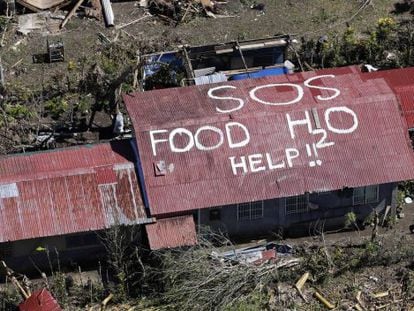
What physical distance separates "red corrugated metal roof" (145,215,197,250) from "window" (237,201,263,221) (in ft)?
6.49

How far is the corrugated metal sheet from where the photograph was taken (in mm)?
30750

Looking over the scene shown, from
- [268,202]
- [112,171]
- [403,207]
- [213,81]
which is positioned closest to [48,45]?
[213,81]

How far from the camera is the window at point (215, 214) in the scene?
32.2 meters

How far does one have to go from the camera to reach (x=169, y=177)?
31625 mm

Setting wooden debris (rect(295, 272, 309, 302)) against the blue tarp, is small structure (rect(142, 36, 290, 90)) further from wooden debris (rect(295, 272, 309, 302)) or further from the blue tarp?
→ wooden debris (rect(295, 272, 309, 302))

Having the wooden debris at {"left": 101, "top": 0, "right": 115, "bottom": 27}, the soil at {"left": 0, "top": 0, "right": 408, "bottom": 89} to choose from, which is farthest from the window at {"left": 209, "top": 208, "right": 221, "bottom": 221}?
the wooden debris at {"left": 101, "top": 0, "right": 115, "bottom": 27}

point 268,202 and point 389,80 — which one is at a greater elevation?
point 389,80

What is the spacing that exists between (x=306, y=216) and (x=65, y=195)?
28.2ft

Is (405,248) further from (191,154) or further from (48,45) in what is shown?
(48,45)

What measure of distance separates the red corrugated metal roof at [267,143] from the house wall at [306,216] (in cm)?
106

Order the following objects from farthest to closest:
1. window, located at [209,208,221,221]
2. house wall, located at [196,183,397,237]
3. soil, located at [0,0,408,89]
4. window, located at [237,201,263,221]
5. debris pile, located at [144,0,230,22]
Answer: debris pile, located at [144,0,230,22] → soil, located at [0,0,408,89] → house wall, located at [196,183,397,237] → window, located at [237,201,263,221] → window, located at [209,208,221,221]

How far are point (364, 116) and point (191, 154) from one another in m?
6.40

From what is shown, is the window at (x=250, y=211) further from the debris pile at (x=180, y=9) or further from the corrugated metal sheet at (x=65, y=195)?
the debris pile at (x=180, y=9)

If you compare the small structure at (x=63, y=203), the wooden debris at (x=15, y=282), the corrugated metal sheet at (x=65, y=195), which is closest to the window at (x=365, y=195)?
the small structure at (x=63, y=203)
